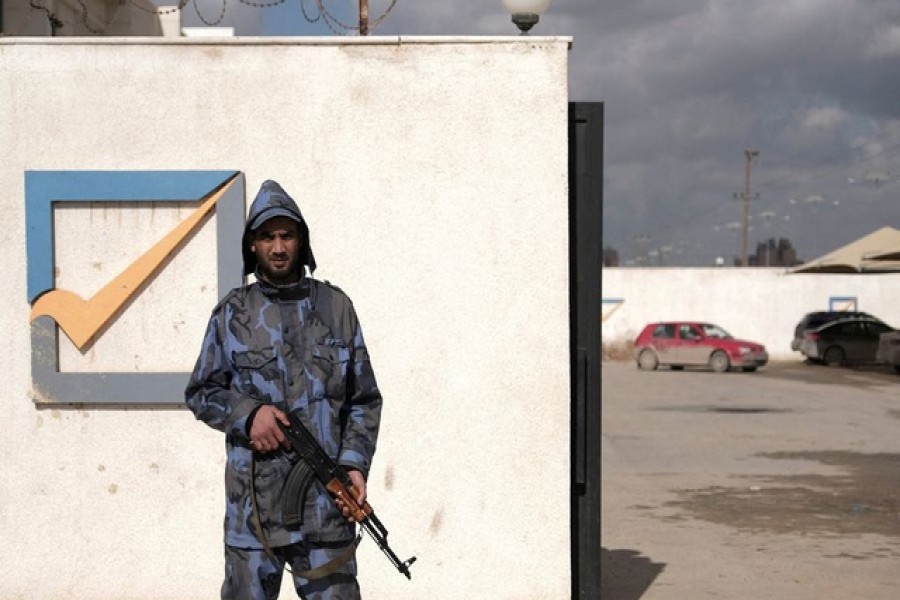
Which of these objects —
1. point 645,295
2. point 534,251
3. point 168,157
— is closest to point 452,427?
point 534,251

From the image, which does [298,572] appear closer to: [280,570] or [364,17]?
[280,570]

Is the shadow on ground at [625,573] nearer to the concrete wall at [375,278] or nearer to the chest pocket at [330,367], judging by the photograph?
the concrete wall at [375,278]

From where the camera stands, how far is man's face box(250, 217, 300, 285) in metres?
4.77

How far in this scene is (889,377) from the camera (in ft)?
113

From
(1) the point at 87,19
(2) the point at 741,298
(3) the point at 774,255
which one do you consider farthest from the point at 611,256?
(1) the point at 87,19

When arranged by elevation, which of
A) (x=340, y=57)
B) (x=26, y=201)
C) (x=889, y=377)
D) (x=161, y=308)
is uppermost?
(x=340, y=57)

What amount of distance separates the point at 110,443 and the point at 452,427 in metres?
1.93

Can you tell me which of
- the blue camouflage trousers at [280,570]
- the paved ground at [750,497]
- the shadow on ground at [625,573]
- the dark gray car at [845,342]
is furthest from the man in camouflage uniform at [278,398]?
the dark gray car at [845,342]

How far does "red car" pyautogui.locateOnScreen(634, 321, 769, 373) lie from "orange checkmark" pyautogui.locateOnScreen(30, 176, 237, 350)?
97.5ft

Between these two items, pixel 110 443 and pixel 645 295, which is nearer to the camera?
pixel 110 443

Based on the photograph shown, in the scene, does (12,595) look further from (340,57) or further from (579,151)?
(579,151)

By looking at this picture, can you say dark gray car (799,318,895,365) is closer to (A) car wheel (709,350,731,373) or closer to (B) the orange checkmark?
(A) car wheel (709,350,731,373)

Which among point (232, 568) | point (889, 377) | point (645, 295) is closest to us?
point (232, 568)

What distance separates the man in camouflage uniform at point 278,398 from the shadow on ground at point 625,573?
376cm
